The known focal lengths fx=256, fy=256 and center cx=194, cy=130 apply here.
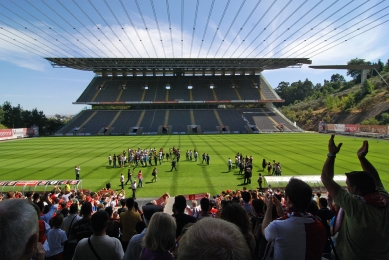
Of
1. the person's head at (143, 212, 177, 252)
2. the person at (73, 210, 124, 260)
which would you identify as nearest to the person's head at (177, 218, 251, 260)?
the person's head at (143, 212, 177, 252)

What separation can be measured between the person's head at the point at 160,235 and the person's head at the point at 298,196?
52.4 inches

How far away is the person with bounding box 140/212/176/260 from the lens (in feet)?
8.64

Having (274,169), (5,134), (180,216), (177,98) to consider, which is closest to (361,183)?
(180,216)

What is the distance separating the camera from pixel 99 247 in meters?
3.34

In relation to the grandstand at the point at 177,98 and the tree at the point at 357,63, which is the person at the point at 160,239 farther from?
the tree at the point at 357,63

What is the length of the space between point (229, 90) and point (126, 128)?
34432 millimetres

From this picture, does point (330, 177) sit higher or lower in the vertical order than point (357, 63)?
lower

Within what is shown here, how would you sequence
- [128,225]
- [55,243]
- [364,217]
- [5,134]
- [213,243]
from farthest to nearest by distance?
[5,134]
[128,225]
[55,243]
[364,217]
[213,243]

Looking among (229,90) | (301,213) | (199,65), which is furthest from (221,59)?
(301,213)

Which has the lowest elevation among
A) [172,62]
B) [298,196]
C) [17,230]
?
[298,196]

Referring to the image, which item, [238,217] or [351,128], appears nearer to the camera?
[238,217]

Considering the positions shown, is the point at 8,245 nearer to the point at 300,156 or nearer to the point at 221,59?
the point at 300,156

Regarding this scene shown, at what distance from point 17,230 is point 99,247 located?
1.89 metres

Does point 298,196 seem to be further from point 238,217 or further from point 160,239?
point 160,239
